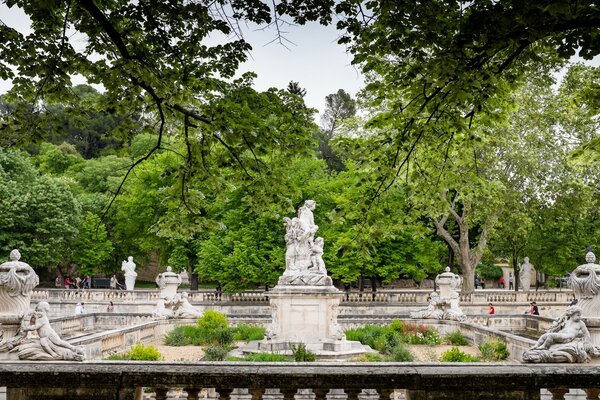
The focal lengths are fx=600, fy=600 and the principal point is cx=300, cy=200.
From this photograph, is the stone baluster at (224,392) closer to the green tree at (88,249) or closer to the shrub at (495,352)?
the shrub at (495,352)

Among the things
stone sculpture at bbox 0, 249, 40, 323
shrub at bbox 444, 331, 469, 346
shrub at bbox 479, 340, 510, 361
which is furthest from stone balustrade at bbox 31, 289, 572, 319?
stone sculpture at bbox 0, 249, 40, 323

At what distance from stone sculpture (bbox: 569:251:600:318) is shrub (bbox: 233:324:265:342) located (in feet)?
37.3

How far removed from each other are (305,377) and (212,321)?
17541mm

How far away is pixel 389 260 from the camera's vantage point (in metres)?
35.2

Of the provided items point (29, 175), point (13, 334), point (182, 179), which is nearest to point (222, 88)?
point (182, 179)

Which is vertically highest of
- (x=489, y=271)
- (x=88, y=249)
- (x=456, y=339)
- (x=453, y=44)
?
(x=453, y=44)

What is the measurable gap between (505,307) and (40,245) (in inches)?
1088

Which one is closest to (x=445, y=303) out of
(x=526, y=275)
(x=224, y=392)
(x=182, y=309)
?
(x=182, y=309)

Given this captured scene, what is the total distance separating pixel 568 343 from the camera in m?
10.8

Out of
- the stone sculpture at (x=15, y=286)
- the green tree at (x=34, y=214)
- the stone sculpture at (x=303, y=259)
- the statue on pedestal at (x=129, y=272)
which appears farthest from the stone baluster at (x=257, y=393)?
the green tree at (x=34, y=214)

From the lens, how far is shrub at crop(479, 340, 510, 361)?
16.1 metres

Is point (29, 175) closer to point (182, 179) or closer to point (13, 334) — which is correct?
point (13, 334)

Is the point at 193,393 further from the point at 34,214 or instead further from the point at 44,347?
the point at 34,214

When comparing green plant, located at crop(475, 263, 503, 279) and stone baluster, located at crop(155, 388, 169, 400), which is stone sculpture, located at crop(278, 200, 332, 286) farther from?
green plant, located at crop(475, 263, 503, 279)
